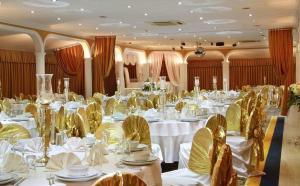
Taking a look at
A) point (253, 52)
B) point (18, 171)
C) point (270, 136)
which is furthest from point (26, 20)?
point (253, 52)

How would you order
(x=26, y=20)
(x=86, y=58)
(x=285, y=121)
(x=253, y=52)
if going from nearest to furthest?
(x=285, y=121) < (x=26, y=20) < (x=86, y=58) < (x=253, y=52)

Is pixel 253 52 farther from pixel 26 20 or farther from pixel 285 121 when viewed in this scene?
pixel 26 20

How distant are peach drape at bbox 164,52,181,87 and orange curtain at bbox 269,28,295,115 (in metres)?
8.96

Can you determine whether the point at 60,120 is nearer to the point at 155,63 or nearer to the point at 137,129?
the point at 137,129

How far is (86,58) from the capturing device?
1828 centimetres

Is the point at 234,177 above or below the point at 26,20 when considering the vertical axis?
below

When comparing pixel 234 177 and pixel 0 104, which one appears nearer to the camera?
pixel 234 177

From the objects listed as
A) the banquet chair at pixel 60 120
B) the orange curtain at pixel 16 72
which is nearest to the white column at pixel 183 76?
the orange curtain at pixel 16 72

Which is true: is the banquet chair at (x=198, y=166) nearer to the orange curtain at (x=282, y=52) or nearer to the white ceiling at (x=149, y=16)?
the white ceiling at (x=149, y=16)

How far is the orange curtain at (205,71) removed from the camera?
1042 inches

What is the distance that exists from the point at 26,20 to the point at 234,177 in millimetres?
11322

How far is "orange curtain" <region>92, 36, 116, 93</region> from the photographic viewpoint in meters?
17.6

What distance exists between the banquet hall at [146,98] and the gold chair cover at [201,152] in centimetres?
1

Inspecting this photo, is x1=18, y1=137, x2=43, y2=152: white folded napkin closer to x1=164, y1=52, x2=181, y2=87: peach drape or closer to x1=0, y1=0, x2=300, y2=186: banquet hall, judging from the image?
x1=0, y1=0, x2=300, y2=186: banquet hall
